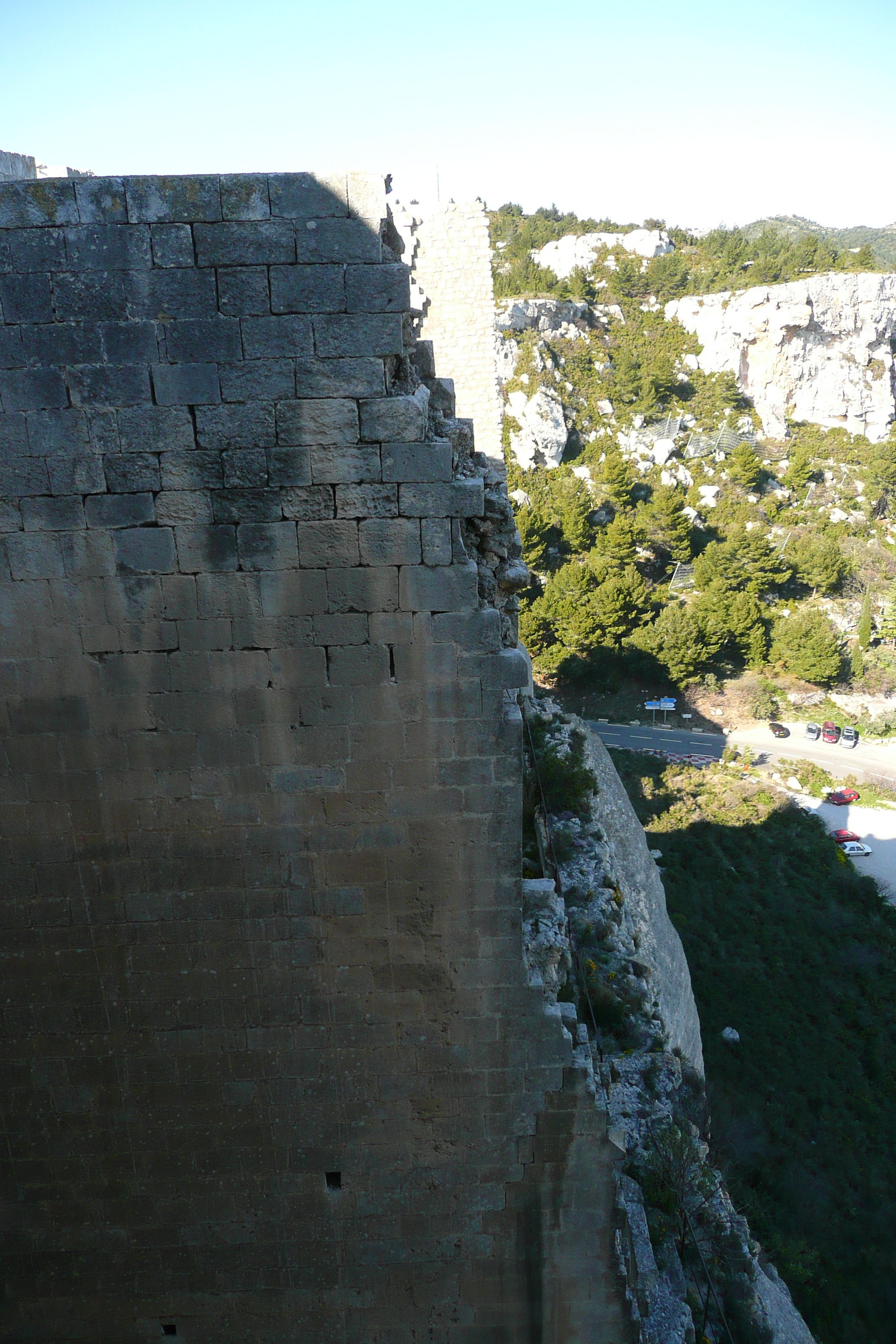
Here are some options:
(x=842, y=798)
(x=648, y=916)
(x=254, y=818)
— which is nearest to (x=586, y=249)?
(x=842, y=798)

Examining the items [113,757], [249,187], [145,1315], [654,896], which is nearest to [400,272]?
[249,187]

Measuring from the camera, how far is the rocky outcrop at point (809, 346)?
47.6m

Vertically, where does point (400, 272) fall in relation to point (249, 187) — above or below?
below

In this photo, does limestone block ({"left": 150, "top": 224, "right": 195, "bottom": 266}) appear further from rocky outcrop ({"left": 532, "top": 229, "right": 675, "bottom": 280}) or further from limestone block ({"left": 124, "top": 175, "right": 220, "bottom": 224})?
rocky outcrop ({"left": 532, "top": 229, "right": 675, "bottom": 280})

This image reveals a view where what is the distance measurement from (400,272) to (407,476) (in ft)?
2.97

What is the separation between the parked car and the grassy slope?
2.57m

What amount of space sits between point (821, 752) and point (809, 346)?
29843 millimetres

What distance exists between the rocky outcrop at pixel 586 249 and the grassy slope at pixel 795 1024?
3904 centimetres

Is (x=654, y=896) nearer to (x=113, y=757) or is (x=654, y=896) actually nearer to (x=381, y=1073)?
(x=381, y=1073)

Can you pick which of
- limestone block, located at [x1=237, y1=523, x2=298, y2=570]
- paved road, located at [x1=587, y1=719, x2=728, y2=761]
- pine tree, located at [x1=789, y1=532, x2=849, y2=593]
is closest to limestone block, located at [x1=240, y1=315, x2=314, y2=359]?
limestone block, located at [x1=237, y1=523, x2=298, y2=570]

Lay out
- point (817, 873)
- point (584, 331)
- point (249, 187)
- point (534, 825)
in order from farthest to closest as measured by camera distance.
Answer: point (584, 331) → point (817, 873) → point (534, 825) → point (249, 187)

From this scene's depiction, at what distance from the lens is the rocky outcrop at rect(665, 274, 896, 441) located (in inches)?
1873

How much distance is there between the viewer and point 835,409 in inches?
1919

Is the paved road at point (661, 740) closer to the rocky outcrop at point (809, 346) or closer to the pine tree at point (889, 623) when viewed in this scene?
the pine tree at point (889, 623)
